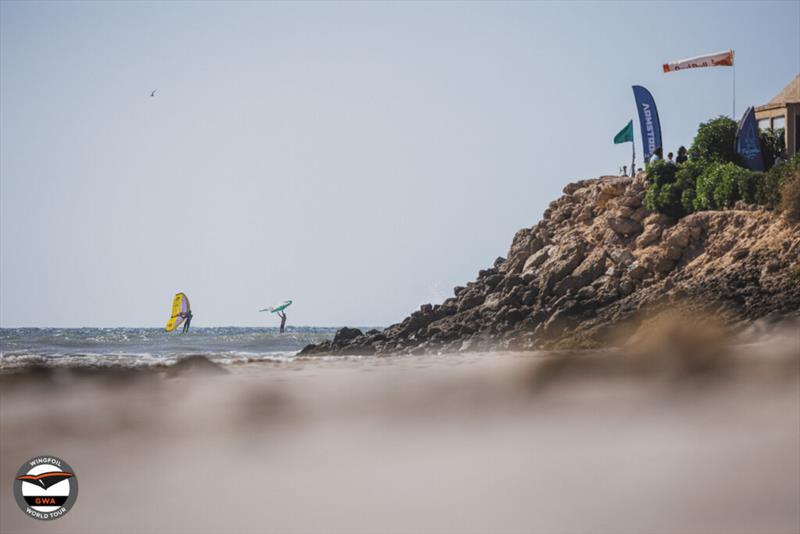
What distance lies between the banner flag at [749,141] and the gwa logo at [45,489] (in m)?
30.5

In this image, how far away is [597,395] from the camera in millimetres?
9297

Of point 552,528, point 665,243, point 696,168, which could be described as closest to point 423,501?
point 552,528

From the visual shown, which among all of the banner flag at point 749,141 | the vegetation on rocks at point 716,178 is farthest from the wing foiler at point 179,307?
the banner flag at point 749,141

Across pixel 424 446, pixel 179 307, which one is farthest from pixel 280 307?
pixel 424 446

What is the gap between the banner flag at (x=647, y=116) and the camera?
37706mm

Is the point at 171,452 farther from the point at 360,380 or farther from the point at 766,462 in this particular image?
the point at 766,462

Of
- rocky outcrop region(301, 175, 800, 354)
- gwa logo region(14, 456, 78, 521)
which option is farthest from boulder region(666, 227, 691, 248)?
gwa logo region(14, 456, 78, 521)

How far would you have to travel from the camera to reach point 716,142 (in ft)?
112

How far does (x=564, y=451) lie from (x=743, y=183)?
73.7 ft

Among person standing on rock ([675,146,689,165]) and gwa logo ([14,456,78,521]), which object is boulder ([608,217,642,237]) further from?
gwa logo ([14,456,78,521])

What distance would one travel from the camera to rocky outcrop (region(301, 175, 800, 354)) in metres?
23.9

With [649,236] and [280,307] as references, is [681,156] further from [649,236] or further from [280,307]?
[280,307]

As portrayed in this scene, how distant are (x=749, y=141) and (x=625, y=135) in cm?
781

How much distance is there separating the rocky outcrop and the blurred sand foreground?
12693 millimetres
